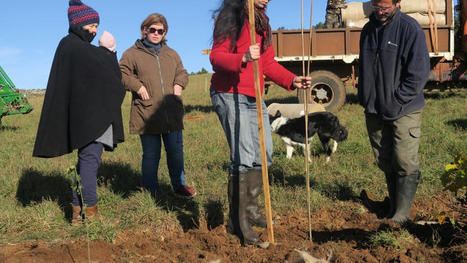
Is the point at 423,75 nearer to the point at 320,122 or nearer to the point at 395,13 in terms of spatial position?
the point at 395,13

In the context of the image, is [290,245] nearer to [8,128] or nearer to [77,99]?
[77,99]

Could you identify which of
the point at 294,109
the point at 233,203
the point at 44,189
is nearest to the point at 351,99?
the point at 294,109

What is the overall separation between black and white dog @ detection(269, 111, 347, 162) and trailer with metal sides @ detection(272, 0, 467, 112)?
3334 millimetres

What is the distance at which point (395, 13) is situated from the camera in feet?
10.6

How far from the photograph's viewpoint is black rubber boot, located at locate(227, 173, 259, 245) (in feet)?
Answer: 9.70

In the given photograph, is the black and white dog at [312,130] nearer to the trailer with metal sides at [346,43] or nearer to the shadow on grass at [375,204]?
the shadow on grass at [375,204]

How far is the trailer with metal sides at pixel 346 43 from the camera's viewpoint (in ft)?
32.4

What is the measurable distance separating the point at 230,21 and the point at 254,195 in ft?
4.36

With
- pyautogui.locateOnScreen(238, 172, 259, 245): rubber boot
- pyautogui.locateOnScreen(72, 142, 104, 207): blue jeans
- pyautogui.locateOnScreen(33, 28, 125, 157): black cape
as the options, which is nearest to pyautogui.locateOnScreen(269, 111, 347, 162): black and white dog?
pyautogui.locateOnScreen(238, 172, 259, 245): rubber boot

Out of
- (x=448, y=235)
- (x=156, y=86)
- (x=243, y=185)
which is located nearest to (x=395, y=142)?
(x=448, y=235)

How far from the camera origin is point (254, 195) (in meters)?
3.24

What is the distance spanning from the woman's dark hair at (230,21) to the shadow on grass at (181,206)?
1634 mm

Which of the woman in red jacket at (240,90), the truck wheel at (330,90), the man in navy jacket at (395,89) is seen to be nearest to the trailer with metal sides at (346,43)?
the truck wheel at (330,90)

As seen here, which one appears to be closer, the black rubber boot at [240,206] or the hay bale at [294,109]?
the black rubber boot at [240,206]
